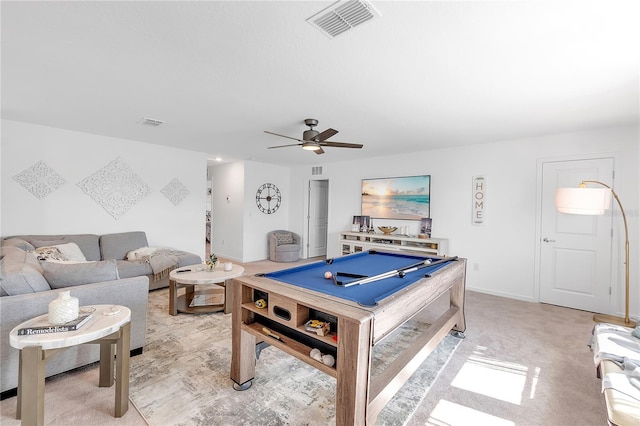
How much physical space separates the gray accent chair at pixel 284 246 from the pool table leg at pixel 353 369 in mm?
5066

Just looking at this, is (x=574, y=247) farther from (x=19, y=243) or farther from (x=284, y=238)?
(x=19, y=243)

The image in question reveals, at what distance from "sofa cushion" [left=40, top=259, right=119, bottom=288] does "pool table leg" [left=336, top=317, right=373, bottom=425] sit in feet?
6.53

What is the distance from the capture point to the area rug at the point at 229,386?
1.74m

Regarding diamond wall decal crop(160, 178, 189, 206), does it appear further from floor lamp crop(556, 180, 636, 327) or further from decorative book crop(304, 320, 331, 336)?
floor lamp crop(556, 180, 636, 327)

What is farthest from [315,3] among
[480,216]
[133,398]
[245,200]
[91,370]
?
[245,200]

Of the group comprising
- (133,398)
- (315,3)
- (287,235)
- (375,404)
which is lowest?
(133,398)

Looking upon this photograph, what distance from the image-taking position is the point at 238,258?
649 centimetres

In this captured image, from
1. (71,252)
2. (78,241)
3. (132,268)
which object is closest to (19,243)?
(71,252)

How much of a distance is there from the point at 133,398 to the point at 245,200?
4.74 meters

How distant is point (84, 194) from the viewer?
169 inches

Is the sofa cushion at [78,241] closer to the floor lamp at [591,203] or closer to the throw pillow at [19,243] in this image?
the throw pillow at [19,243]

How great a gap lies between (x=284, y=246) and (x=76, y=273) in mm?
4405

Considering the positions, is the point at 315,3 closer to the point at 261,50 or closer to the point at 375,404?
the point at 261,50

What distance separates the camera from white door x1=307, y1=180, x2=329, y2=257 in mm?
7070
